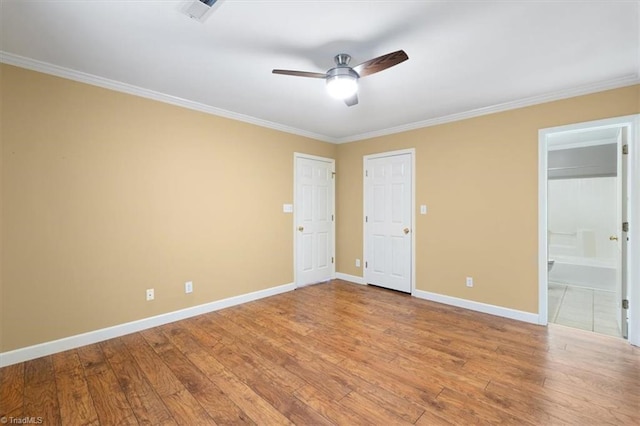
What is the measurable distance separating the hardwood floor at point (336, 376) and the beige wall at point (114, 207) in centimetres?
43

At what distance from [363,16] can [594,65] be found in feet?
7.15

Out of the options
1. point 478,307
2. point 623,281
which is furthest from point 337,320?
point 623,281

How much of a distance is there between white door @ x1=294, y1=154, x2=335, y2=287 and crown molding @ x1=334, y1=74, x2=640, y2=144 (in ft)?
3.55

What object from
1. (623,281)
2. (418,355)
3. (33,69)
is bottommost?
(418,355)

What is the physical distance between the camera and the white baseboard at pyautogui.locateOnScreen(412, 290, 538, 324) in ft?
10.5

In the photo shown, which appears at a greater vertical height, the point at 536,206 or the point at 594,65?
the point at 594,65

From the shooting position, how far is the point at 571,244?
Answer: 5.37 metres

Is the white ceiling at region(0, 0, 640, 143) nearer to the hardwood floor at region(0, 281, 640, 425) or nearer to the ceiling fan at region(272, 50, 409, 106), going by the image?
the ceiling fan at region(272, 50, 409, 106)

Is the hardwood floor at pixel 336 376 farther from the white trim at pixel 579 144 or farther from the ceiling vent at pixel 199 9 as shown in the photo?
the white trim at pixel 579 144

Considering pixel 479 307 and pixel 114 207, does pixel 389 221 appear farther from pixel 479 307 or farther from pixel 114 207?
pixel 114 207

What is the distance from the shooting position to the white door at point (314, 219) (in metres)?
4.55

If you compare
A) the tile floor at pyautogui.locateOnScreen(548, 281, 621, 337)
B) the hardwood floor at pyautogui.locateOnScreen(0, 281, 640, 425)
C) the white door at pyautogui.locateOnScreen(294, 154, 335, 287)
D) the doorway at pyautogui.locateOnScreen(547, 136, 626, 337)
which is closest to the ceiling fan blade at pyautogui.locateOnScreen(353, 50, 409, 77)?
the hardwood floor at pyautogui.locateOnScreen(0, 281, 640, 425)

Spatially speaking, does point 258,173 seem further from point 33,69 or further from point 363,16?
point 363,16

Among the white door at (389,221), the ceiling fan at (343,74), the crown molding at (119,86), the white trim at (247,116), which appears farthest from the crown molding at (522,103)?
the ceiling fan at (343,74)
